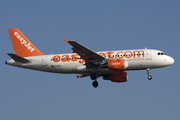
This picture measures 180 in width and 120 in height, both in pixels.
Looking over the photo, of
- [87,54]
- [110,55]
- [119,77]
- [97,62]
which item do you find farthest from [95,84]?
[87,54]

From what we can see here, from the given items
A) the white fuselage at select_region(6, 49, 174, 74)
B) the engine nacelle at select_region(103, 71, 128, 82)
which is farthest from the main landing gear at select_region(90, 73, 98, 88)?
the engine nacelle at select_region(103, 71, 128, 82)

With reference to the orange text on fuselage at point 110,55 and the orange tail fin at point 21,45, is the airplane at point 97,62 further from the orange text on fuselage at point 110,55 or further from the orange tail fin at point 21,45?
the orange tail fin at point 21,45

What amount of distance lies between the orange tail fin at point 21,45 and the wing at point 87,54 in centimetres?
938

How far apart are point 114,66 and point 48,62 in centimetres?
1061

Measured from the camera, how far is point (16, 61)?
5144 centimetres

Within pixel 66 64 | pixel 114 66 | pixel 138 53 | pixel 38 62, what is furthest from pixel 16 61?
pixel 138 53

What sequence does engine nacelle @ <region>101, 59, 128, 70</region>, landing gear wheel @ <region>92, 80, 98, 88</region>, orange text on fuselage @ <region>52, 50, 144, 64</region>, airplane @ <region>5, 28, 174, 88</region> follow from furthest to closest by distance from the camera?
1. landing gear wheel @ <region>92, 80, 98, 88</region>
2. orange text on fuselage @ <region>52, 50, 144, 64</region>
3. airplane @ <region>5, 28, 174, 88</region>
4. engine nacelle @ <region>101, 59, 128, 70</region>

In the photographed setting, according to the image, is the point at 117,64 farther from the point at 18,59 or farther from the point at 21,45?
the point at 21,45

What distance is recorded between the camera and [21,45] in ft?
179

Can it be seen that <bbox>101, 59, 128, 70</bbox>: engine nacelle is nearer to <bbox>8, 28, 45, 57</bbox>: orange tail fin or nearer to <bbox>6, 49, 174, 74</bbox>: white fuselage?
<bbox>6, 49, 174, 74</bbox>: white fuselage

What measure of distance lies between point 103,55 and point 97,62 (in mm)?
2059

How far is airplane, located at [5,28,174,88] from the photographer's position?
158 feet

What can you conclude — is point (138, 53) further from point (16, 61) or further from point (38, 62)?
point (16, 61)

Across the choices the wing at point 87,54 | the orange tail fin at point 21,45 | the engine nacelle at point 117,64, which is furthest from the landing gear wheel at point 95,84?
the orange tail fin at point 21,45
